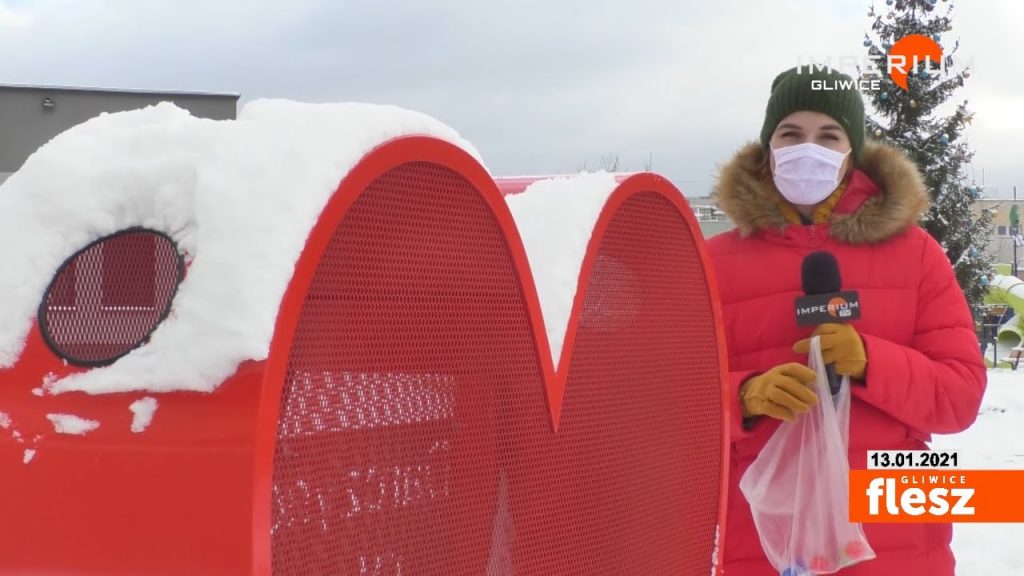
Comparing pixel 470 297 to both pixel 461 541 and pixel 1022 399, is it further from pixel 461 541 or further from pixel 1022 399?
pixel 1022 399

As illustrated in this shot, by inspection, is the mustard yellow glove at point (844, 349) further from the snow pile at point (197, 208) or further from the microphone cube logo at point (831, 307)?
the snow pile at point (197, 208)

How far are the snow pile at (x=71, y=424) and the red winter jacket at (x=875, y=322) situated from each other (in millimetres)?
1663

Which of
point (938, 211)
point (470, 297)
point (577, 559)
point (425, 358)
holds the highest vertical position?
point (938, 211)

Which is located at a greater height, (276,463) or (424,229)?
(424,229)

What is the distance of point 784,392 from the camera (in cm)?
241

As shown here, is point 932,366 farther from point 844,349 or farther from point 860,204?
point 860,204

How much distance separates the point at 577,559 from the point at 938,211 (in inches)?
430

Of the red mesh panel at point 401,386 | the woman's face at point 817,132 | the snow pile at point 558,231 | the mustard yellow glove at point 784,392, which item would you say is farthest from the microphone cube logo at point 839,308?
the red mesh panel at point 401,386

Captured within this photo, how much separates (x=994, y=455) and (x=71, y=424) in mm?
9079

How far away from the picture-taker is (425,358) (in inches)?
66.6

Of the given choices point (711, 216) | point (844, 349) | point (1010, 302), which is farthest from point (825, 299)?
point (1010, 302)

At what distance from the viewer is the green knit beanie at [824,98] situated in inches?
108

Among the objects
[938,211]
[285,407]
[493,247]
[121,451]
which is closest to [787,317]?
[493,247]

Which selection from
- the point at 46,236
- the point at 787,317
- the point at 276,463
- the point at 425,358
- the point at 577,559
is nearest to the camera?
the point at 276,463
